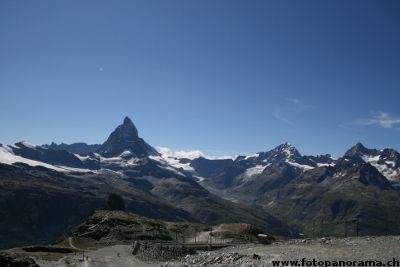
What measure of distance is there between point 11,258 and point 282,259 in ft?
142

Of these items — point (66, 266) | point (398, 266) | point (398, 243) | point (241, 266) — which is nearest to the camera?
point (398, 266)

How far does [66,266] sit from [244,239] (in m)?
58.0

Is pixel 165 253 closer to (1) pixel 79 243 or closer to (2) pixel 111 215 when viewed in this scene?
(1) pixel 79 243

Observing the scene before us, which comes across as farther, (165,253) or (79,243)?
(79,243)

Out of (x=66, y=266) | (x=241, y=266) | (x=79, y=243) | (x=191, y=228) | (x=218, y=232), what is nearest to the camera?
(x=241, y=266)

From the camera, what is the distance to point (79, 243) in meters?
110

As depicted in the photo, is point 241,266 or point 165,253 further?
point 165,253

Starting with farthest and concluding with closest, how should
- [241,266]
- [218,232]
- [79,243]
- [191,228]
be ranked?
[191,228] < [218,232] < [79,243] < [241,266]

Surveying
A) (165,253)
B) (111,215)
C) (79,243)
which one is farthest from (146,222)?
(165,253)

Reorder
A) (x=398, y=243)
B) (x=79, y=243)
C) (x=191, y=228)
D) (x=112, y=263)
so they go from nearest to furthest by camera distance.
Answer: (x=398, y=243) < (x=112, y=263) < (x=79, y=243) < (x=191, y=228)

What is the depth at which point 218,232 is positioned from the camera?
119 m

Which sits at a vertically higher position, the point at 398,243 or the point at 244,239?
the point at 398,243

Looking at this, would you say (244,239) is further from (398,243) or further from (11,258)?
(11,258)

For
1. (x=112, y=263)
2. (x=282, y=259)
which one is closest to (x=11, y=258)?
(x=112, y=263)
